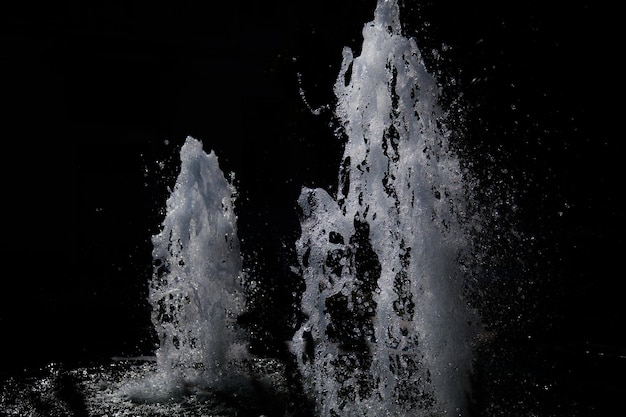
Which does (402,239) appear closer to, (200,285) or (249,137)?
(200,285)

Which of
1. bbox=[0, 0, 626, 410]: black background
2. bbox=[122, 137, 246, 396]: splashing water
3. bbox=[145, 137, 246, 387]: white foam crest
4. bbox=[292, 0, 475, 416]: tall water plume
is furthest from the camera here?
bbox=[0, 0, 626, 410]: black background

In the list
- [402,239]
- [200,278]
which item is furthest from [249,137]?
[402,239]

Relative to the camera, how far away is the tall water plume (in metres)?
3.57

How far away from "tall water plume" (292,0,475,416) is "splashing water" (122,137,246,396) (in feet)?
2.77

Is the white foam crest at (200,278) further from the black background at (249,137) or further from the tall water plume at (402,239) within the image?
the tall water plume at (402,239)

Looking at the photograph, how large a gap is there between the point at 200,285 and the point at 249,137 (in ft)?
30.7

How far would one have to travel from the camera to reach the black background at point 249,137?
7.12 meters

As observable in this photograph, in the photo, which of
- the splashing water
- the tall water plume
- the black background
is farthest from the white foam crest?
the tall water plume

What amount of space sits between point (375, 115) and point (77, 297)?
731 cm

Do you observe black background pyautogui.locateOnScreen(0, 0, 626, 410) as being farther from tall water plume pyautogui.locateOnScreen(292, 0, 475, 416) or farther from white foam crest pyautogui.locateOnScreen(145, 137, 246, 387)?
tall water plume pyautogui.locateOnScreen(292, 0, 475, 416)

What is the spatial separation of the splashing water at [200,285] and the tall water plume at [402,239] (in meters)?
0.84

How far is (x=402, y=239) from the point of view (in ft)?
12.7

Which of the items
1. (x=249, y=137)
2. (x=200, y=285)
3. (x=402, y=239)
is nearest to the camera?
(x=402, y=239)

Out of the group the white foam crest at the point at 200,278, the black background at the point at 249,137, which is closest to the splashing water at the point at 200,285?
the white foam crest at the point at 200,278
